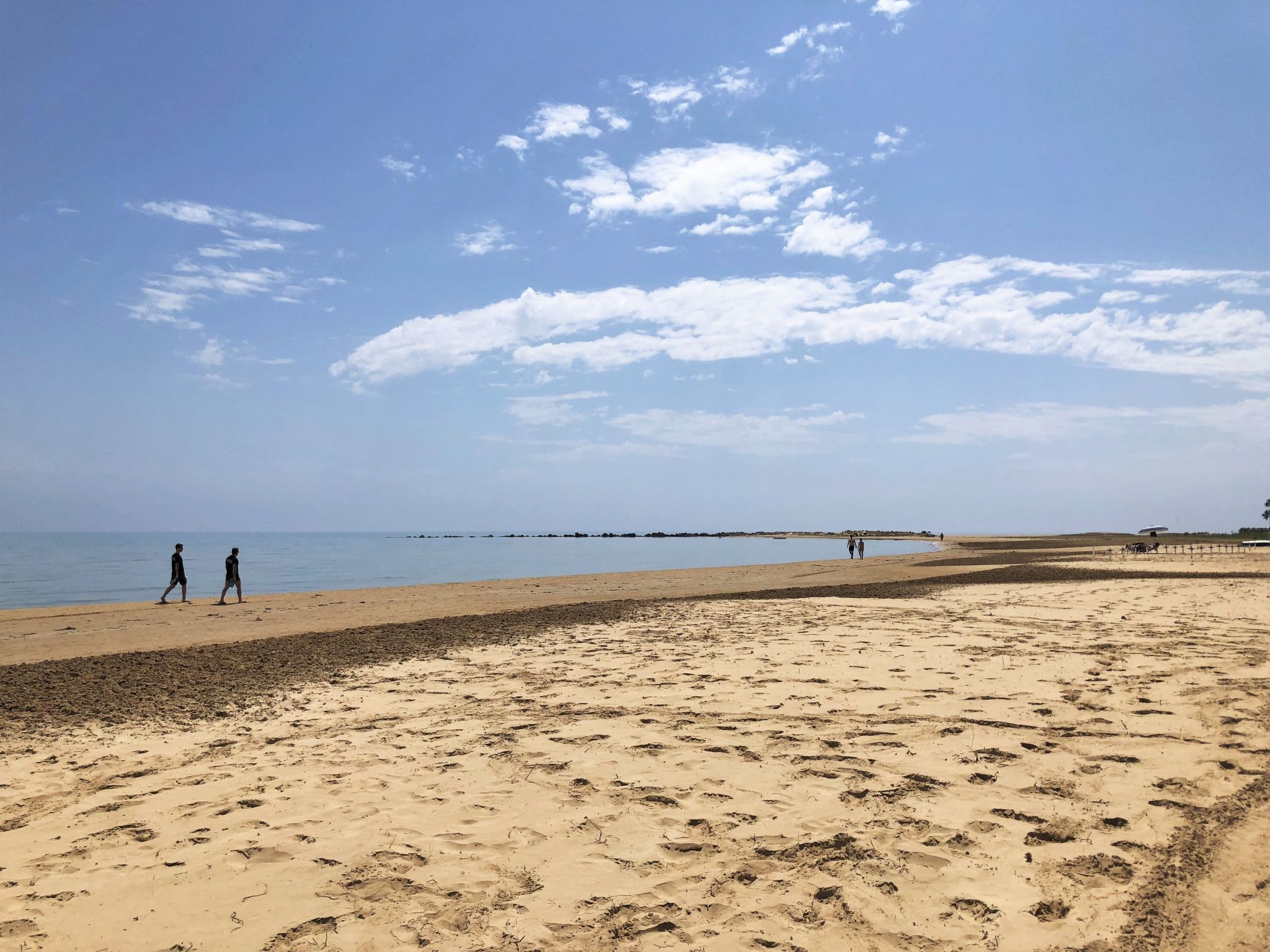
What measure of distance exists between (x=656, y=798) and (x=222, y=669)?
8423 millimetres

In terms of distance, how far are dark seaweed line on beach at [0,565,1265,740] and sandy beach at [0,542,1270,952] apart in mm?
95

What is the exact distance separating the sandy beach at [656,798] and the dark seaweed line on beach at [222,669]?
3.7 inches

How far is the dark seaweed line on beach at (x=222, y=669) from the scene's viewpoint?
8.47 m

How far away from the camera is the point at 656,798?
17.2ft

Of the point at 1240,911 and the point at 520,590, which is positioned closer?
the point at 1240,911

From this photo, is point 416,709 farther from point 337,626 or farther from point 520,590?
point 520,590

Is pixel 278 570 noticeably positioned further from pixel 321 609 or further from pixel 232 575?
pixel 321 609

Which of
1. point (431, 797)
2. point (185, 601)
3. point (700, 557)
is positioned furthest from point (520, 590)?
point (700, 557)

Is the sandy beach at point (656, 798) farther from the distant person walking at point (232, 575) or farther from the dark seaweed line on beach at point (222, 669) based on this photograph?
the distant person walking at point (232, 575)

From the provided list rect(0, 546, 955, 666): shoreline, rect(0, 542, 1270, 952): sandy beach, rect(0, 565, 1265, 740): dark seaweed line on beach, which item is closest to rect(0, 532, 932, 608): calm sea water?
rect(0, 546, 955, 666): shoreline

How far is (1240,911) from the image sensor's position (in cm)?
365

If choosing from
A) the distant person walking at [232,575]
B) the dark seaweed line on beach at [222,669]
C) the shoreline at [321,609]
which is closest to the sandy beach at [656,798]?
the dark seaweed line on beach at [222,669]

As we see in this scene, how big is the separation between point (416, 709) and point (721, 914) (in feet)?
16.5

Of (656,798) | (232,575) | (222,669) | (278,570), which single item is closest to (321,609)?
(232,575)
